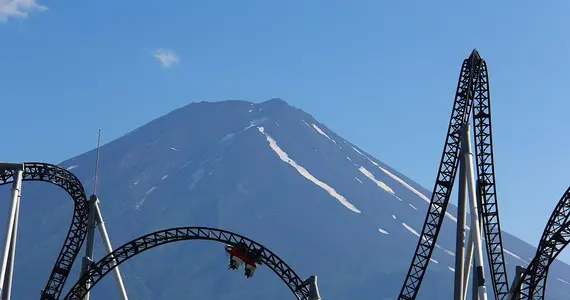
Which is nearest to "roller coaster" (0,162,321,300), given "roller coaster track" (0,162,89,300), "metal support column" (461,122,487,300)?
"roller coaster track" (0,162,89,300)

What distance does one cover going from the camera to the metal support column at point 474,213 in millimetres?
43409

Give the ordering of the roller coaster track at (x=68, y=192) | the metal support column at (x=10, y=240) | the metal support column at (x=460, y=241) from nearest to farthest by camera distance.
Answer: the metal support column at (x=10, y=240), the metal support column at (x=460, y=241), the roller coaster track at (x=68, y=192)

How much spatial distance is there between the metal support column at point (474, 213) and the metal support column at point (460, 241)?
58cm

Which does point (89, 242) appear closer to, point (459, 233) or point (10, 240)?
point (10, 240)

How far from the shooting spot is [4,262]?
39438 mm

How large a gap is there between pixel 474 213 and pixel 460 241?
2.08 meters

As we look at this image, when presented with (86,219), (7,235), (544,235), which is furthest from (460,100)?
(7,235)

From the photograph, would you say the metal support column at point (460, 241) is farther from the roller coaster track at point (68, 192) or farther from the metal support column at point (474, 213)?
the roller coaster track at point (68, 192)

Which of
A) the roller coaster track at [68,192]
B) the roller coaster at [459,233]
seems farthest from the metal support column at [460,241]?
the roller coaster track at [68,192]

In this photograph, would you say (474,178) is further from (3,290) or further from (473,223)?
(3,290)

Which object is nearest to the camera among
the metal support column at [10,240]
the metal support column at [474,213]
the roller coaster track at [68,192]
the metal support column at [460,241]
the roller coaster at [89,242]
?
the metal support column at [10,240]

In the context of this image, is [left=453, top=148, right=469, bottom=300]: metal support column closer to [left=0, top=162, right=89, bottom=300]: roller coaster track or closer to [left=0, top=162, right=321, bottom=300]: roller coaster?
[left=0, top=162, right=321, bottom=300]: roller coaster

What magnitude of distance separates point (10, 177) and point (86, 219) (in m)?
5.74

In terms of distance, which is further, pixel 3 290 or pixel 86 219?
pixel 86 219
